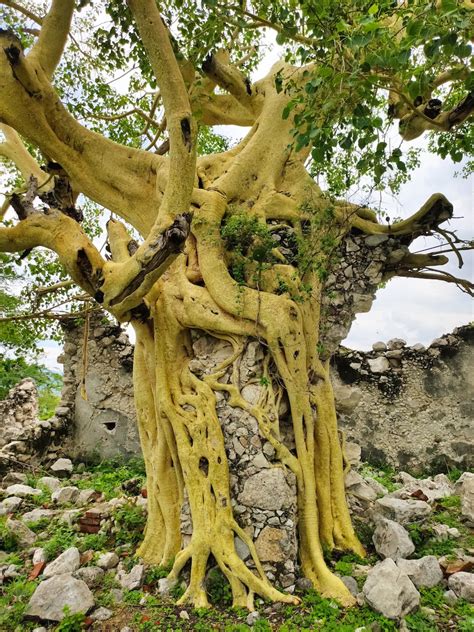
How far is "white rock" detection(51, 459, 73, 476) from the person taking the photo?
21.8 ft

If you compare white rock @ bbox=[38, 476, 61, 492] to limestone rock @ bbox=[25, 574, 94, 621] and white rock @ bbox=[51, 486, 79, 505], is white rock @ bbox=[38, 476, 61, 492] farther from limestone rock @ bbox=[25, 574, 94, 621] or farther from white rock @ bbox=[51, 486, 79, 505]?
limestone rock @ bbox=[25, 574, 94, 621]

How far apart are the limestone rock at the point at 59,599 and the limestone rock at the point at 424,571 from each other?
2.33m

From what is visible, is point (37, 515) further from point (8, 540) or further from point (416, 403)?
point (416, 403)

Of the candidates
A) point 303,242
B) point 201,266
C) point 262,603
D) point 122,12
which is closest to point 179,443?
point 262,603

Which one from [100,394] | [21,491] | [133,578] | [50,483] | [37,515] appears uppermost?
[100,394]

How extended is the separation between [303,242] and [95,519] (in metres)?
3.52

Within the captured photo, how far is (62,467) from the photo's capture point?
6707 mm

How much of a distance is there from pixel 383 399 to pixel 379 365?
624mm

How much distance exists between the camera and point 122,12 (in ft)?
11.3

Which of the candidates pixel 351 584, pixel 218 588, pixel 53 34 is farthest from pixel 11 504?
pixel 53 34

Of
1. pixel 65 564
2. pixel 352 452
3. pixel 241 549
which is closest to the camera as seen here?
pixel 241 549

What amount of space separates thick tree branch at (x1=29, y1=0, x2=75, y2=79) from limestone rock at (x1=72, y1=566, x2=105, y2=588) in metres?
4.18

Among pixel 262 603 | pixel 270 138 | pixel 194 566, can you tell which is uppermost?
pixel 270 138

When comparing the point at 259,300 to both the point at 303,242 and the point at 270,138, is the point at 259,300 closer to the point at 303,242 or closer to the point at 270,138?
the point at 303,242
